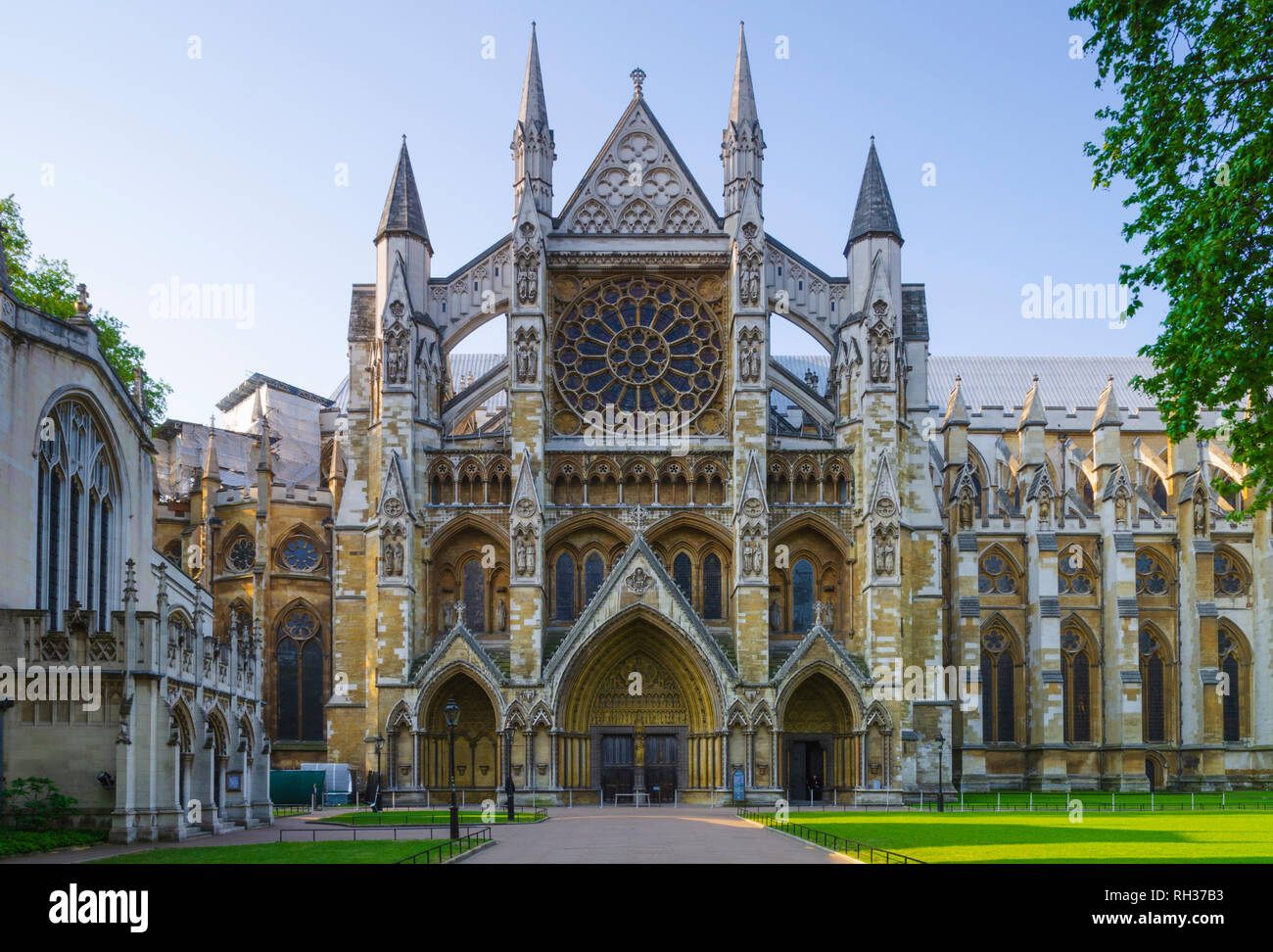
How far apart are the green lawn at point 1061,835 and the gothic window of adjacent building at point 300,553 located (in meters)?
26.3

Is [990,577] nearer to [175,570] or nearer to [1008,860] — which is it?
[175,570]

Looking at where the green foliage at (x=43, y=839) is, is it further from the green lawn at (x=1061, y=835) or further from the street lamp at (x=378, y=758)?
the street lamp at (x=378, y=758)

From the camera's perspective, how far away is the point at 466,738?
47688mm

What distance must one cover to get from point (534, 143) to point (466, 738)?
21.6 m

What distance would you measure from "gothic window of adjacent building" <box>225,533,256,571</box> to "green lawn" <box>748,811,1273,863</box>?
28.2 metres

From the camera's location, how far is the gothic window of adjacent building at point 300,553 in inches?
2274

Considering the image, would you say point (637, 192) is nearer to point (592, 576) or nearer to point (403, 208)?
point (403, 208)

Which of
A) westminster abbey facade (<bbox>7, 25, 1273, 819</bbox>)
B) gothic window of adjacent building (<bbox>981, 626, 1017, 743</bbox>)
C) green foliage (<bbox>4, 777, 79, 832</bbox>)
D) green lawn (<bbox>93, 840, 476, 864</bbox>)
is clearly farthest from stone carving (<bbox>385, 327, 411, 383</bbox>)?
gothic window of adjacent building (<bbox>981, 626, 1017, 743</bbox>)

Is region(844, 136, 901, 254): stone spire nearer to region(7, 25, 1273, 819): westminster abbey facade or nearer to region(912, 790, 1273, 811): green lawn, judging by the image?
region(7, 25, 1273, 819): westminster abbey facade

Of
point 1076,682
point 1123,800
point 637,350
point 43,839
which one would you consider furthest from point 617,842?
point 1076,682

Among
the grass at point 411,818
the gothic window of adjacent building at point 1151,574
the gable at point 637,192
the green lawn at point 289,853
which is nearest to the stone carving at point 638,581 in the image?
the grass at point 411,818

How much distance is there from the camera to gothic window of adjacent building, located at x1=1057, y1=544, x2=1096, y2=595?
199 ft
